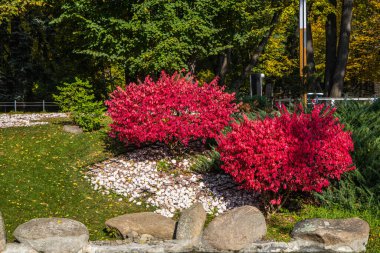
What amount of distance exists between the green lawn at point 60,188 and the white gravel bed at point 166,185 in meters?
0.47

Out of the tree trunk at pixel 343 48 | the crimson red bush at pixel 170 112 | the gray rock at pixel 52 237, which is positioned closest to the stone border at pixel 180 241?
the gray rock at pixel 52 237

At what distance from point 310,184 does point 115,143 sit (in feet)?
24.9

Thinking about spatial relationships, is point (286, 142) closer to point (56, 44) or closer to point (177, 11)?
point (177, 11)

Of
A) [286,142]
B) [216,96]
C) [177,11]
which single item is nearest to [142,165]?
[216,96]

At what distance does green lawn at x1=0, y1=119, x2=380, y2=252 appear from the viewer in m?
10.5

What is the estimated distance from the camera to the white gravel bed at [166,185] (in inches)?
468

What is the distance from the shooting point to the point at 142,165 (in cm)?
1427

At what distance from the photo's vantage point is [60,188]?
1262 cm

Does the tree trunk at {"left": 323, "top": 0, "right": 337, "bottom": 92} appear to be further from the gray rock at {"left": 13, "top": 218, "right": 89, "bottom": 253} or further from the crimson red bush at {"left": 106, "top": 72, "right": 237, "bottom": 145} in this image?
the gray rock at {"left": 13, "top": 218, "right": 89, "bottom": 253}

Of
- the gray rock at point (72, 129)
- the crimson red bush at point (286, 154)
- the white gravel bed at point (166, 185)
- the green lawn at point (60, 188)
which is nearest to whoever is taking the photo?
the crimson red bush at point (286, 154)

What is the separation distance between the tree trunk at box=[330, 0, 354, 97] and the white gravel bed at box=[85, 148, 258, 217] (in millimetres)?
12178

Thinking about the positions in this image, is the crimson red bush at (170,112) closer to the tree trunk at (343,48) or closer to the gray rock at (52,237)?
the gray rock at (52,237)

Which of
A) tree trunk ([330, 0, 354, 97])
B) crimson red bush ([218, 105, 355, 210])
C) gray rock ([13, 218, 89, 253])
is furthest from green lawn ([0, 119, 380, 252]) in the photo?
tree trunk ([330, 0, 354, 97])

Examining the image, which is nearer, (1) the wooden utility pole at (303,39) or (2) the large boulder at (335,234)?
(2) the large boulder at (335,234)
